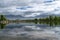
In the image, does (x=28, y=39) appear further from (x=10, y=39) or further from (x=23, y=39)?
(x=10, y=39)

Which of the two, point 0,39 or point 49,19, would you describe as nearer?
point 0,39

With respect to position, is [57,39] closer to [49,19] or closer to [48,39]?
[48,39]

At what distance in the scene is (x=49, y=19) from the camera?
52.2 metres

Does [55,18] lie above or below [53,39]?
below

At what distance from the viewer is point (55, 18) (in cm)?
5225

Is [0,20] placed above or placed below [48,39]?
below

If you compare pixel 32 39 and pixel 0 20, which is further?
pixel 0 20

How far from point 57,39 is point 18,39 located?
90.6 inches

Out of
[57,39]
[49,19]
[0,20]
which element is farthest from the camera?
[49,19]

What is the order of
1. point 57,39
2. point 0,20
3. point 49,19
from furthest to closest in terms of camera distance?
point 49,19
point 0,20
point 57,39

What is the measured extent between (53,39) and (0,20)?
3574 centimetres

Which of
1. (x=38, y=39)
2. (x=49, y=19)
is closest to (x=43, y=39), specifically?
(x=38, y=39)

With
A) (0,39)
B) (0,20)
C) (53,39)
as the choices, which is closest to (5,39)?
(0,39)

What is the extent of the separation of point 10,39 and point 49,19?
136 ft
